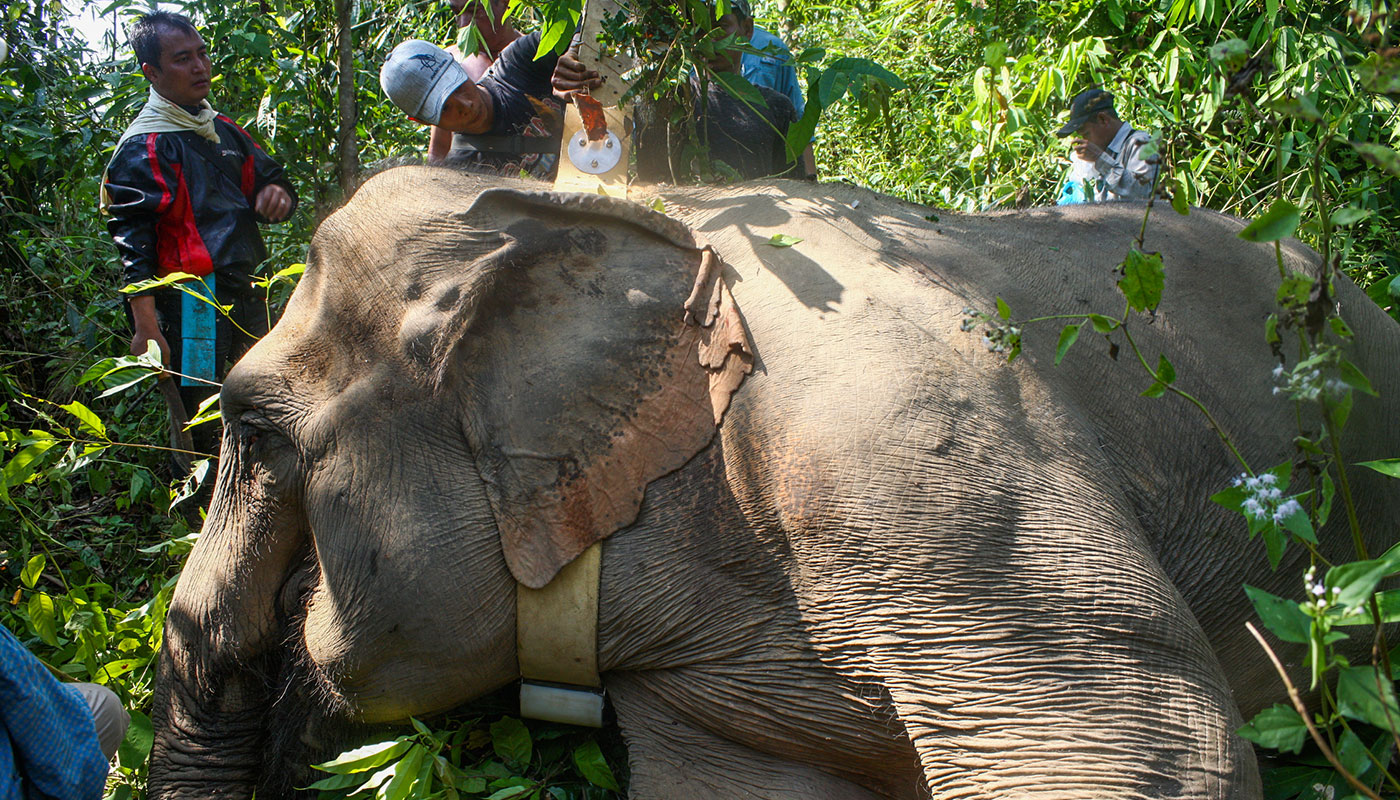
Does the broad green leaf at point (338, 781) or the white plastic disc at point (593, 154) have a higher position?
the white plastic disc at point (593, 154)

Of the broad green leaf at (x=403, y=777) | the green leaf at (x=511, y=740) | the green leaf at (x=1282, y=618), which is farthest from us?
the green leaf at (x=511, y=740)

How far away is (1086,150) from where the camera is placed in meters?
4.59

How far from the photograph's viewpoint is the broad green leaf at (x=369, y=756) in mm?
2029

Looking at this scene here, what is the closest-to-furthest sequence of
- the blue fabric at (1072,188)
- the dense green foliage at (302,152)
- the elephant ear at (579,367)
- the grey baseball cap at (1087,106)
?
the elephant ear at (579,367) → the dense green foliage at (302,152) → the grey baseball cap at (1087,106) → the blue fabric at (1072,188)

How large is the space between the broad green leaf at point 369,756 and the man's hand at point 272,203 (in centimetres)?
282

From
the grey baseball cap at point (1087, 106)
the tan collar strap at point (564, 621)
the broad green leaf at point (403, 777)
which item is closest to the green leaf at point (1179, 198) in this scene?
the tan collar strap at point (564, 621)

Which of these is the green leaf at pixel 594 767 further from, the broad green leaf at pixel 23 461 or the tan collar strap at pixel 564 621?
the broad green leaf at pixel 23 461

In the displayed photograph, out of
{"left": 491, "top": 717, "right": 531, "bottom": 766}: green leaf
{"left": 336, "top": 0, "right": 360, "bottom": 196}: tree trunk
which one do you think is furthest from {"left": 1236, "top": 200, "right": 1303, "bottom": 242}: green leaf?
{"left": 336, "top": 0, "right": 360, "bottom": 196}: tree trunk

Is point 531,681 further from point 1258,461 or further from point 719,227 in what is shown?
point 1258,461

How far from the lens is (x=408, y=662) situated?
196 centimetres

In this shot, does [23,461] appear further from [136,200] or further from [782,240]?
[782,240]

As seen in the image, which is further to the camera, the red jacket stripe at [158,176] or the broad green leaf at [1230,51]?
the red jacket stripe at [158,176]

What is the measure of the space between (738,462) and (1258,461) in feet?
3.85

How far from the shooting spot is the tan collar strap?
1.91m
